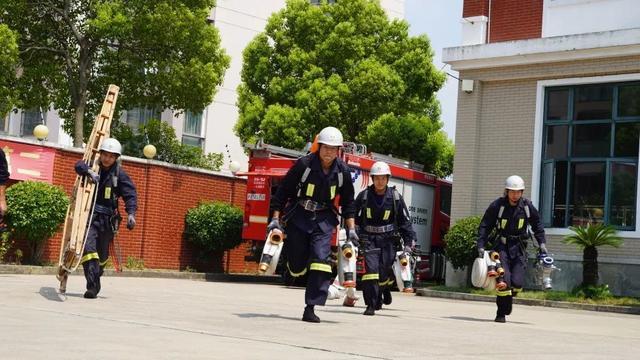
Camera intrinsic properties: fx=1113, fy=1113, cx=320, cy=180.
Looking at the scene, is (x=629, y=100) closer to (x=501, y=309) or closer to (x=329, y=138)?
(x=501, y=309)

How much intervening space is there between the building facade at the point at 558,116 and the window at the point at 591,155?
23 millimetres

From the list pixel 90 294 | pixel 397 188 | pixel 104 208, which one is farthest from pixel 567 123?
pixel 90 294

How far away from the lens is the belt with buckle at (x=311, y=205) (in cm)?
1233

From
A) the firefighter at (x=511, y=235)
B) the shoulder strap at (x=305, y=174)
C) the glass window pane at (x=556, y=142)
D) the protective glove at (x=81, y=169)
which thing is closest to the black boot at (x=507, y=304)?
the firefighter at (x=511, y=235)

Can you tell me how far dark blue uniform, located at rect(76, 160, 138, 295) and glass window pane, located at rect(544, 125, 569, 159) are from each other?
13.6 metres

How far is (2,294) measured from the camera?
13.6 m

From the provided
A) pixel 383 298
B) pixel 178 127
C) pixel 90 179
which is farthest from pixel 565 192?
pixel 178 127

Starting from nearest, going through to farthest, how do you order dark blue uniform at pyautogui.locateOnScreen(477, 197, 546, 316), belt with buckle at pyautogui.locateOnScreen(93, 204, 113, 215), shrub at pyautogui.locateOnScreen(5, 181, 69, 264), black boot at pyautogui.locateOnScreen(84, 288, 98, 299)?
black boot at pyautogui.locateOnScreen(84, 288, 98, 299) < belt with buckle at pyautogui.locateOnScreen(93, 204, 113, 215) < dark blue uniform at pyautogui.locateOnScreen(477, 197, 546, 316) < shrub at pyautogui.locateOnScreen(5, 181, 69, 264)

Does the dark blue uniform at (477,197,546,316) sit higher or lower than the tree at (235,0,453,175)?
lower

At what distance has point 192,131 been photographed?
4819 cm

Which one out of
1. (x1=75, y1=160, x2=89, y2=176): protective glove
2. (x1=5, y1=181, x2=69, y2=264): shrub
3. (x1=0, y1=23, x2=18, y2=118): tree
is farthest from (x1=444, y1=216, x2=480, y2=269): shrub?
(x1=75, y1=160, x2=89, y2=176): protective glove

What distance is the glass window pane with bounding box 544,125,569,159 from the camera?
2544 cm

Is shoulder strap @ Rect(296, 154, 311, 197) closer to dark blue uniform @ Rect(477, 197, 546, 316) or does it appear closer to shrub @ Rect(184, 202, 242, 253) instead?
dark blue uniform @ Rect(477, 197, 546, 316)

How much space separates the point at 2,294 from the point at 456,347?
6069mm
